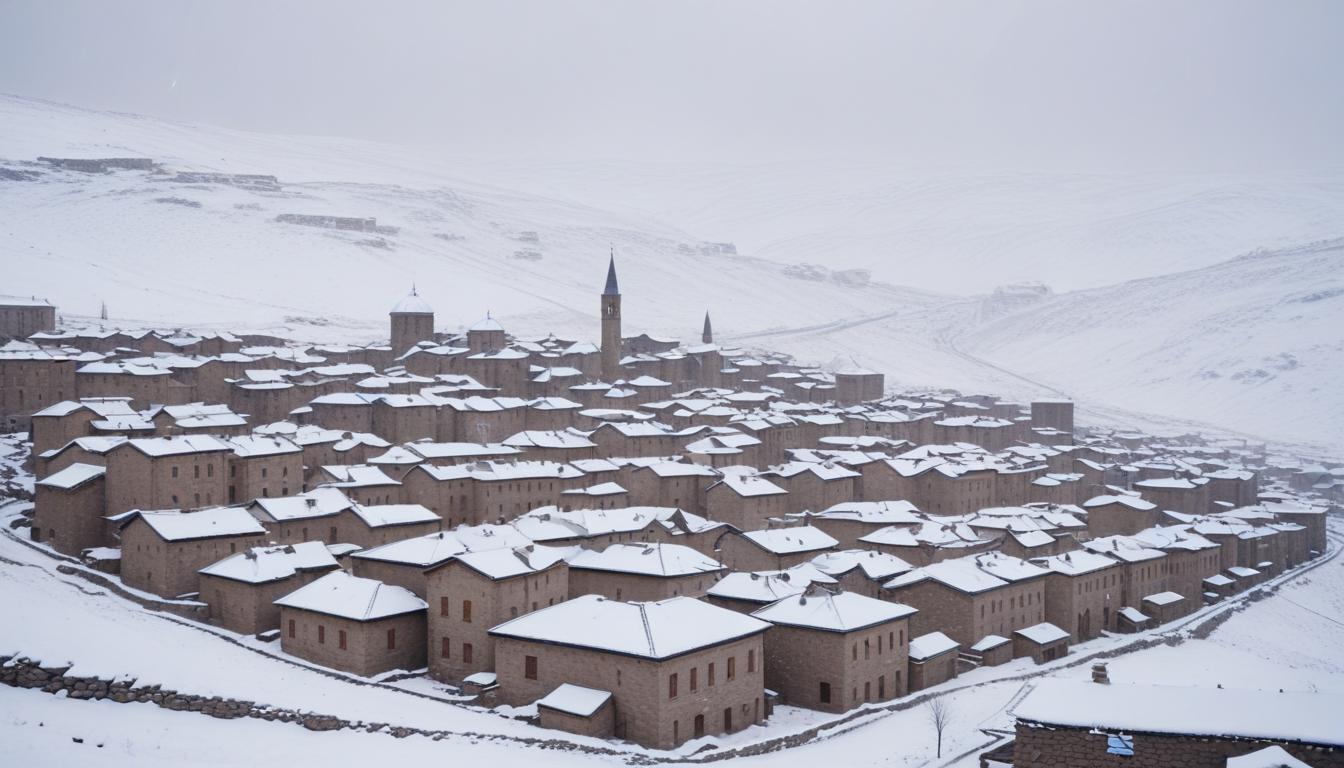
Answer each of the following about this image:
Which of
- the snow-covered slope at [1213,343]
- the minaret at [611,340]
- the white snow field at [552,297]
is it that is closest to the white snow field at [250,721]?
the minaret at [611,340]

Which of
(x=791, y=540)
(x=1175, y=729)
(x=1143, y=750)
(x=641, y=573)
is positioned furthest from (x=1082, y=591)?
(x=1175, y=729)

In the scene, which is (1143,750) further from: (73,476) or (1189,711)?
(73,476)

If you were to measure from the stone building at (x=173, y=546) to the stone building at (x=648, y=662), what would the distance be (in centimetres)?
1210

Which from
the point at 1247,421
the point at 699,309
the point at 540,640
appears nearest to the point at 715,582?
the point at 540,640

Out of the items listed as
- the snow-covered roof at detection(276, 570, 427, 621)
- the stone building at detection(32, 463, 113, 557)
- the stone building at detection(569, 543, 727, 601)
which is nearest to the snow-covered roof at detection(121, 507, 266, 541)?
the stone building at detection(32, 463, 113, 557)

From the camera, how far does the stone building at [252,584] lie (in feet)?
128

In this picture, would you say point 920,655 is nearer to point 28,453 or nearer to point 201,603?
point 201,603

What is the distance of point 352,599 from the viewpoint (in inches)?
1496

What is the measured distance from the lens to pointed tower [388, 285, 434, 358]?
8912cm

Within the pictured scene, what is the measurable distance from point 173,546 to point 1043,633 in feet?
107

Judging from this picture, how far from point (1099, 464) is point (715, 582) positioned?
165ft

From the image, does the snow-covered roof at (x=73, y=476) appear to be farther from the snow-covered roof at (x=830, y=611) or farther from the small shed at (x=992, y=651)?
the small shed at (x=992, y=651)

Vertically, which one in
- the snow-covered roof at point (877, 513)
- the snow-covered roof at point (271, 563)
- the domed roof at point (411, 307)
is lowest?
the snow-covered roof at point (877, 513)

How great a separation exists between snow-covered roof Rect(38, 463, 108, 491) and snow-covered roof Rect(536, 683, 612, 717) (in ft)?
69.7
